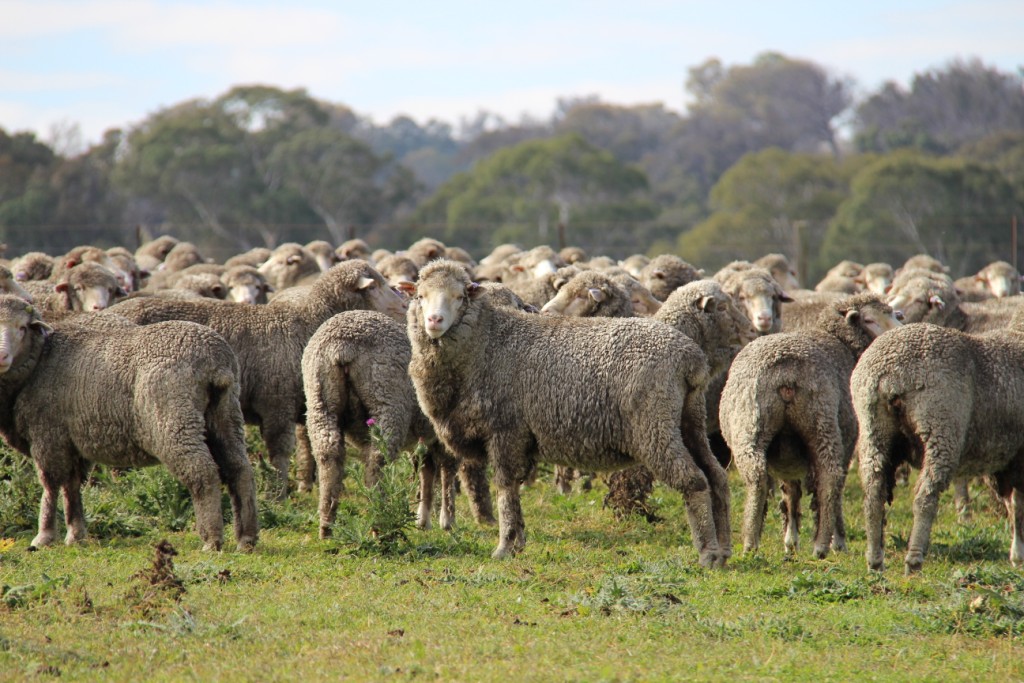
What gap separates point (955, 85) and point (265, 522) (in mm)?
74578

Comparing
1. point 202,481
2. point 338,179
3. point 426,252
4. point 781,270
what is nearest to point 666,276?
point 426,252

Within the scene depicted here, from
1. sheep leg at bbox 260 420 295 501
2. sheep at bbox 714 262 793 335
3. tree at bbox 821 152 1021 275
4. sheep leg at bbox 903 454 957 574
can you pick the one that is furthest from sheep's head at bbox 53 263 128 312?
tree at bbox 821 152 1021 275

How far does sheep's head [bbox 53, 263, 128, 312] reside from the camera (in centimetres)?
1223

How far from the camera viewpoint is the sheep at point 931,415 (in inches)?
319

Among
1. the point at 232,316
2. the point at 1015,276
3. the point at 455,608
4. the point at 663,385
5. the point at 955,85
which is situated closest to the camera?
the point at 455,608

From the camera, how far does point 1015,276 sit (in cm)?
1755

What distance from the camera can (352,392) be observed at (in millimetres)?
9258

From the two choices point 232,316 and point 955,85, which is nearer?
point 232,316

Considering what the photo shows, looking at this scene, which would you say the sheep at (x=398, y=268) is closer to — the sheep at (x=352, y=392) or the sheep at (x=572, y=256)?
the sheep at (x=572, y=256)

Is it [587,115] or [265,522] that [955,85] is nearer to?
[587,115]

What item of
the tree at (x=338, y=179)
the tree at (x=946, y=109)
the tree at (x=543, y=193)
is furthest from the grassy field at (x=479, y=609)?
the tree at (x=946, y=109)

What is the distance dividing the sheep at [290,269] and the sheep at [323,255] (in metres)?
0.34

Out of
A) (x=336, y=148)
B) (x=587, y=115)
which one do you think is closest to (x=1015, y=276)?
(x=336, y=148)

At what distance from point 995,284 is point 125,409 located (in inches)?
499
